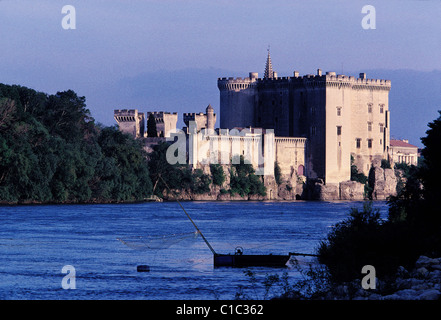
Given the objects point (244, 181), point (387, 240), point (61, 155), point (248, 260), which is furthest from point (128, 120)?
point (387, 240)

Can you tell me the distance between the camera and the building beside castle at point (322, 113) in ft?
318

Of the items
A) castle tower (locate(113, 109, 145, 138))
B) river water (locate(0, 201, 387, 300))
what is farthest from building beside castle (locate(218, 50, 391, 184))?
river water (locate(0, 201, 387, 300))

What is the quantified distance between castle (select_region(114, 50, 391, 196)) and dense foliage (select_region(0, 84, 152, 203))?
11.4m

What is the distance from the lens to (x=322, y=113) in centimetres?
9669

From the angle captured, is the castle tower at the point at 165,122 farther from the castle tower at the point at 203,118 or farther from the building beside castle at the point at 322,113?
the building beside castle at the point at 322,113

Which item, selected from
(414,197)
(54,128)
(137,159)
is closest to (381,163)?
(137,159)

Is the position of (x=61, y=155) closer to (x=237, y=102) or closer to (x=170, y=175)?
(x=170, y=175)

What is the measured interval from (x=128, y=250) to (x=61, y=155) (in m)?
31.4

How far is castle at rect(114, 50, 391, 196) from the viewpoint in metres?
94.6

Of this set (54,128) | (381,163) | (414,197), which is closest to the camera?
(414,197)
